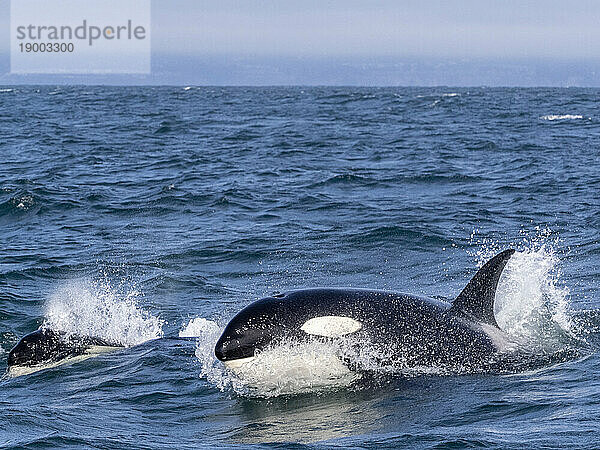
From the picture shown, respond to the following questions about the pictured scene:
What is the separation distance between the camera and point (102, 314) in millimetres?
11695

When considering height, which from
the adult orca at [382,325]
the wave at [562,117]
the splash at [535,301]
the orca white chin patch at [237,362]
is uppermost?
the wave at [562,117]

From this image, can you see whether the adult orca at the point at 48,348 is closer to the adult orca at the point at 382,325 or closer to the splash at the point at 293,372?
the splash at the point at 293,372

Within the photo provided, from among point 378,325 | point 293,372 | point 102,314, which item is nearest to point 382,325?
point 378,325

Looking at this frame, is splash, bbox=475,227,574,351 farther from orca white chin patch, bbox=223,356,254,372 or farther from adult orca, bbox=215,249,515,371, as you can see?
orca white chin patch, bbox=223,356,254,372

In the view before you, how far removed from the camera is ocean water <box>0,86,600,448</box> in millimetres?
7430

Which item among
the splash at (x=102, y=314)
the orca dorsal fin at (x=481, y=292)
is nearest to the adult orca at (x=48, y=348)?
the splash at (x=102, y=314)

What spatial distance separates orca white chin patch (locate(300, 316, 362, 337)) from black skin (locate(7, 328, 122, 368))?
117 inches

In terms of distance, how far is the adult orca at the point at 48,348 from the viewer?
9523 mm

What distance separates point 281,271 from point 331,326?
6.36 meters

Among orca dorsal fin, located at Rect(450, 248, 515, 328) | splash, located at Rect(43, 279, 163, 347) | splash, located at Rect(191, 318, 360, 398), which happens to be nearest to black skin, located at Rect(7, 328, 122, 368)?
splash, located at Rect(43, 279, 163, 347)

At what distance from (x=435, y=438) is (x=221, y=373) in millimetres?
2465

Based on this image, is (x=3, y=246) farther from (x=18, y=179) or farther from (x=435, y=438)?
(x=435, y=438)

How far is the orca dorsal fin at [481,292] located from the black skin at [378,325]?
0.15 meters

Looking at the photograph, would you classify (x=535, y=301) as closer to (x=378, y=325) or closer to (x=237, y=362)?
(x=378, y=325)
